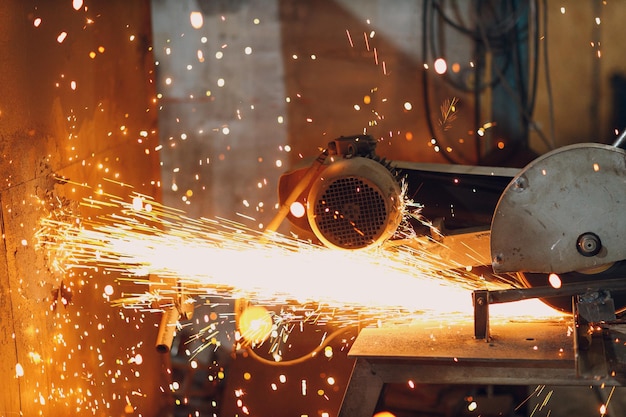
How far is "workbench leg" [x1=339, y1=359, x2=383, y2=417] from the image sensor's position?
2781mm

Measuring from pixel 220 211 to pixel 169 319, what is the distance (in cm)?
80

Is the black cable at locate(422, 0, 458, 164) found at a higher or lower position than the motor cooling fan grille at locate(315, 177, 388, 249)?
higher

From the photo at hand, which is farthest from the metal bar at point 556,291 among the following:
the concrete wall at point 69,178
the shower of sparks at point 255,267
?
the concrete wall at point 69,178

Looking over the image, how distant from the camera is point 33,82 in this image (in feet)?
9.27

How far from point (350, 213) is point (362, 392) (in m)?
0.69

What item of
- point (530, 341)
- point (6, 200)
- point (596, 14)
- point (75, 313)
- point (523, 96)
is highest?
point (596, 14)

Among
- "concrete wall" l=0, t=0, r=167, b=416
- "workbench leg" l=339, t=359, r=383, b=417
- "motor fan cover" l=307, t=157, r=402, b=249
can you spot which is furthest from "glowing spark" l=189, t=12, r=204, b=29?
"workbench leg" l=339, t=359, r=383, b=417

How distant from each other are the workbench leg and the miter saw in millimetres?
490

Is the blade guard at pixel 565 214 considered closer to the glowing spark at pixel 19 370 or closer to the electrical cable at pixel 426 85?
the electrical cable at pixel 426 85

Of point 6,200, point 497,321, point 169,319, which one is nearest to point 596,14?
point 497,321

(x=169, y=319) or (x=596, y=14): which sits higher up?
(x=596, y=14)

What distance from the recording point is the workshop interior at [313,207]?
2750mm

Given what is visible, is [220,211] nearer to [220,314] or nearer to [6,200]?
[220,314]

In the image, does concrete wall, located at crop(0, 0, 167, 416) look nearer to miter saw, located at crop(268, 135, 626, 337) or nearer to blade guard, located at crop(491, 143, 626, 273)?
miter saw, located at crop(268, 135, 626, 337)
